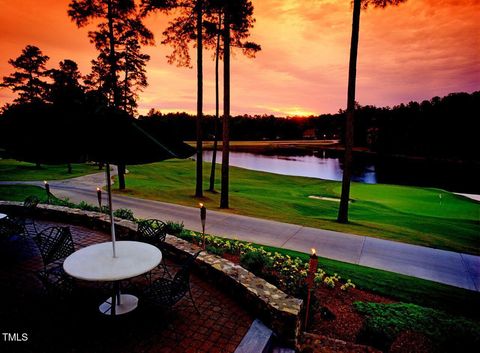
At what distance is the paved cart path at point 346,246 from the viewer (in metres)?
8.25

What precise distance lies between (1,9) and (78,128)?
42.1 feet

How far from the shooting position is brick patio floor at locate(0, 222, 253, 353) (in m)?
3.83

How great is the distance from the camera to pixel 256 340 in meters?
4.03

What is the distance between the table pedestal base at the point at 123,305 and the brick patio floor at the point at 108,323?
0.09m

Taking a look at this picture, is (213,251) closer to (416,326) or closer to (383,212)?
(416,326)

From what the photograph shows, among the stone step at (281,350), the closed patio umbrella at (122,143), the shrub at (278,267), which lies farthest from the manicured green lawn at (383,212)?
the closed patio umbrella at (122,143)

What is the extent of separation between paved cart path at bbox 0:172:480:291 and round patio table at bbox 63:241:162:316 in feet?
17.6

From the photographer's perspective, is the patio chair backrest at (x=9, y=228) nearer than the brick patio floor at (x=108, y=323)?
No

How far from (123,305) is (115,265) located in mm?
877

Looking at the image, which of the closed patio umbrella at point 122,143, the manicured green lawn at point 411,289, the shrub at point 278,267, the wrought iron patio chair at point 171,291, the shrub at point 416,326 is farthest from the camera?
the manicured green lawn at point 411,289

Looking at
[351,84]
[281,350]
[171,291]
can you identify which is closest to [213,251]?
[171,291]

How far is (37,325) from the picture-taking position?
4152 millimetres

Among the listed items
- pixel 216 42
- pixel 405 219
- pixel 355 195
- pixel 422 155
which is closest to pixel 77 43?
pixel 216 42

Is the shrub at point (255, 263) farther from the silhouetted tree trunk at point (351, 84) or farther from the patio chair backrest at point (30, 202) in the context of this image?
the silhouetted tree trunk at point (351, 84)
